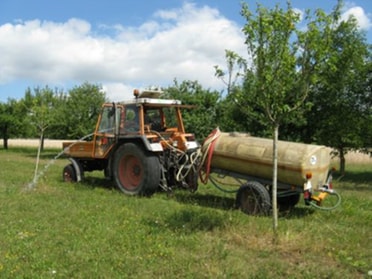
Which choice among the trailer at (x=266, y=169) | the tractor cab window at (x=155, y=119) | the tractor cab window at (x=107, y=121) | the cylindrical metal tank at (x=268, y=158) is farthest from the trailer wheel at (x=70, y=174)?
the cylindrical metal tank at (x=268, y=158)

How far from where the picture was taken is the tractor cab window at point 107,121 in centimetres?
1262

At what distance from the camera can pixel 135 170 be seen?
40.2 ft

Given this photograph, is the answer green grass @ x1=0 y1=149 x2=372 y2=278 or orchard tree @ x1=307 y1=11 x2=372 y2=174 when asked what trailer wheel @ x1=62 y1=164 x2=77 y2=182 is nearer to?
green grass @ x1=0 y1=149 x2=372 y2=278

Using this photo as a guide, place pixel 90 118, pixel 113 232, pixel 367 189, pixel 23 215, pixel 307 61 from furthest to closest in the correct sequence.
→ 1. pixel 90 118
2. pixel 367 189
3. pixel 23 215
4. pixel 113 232
5. pixel 307 61

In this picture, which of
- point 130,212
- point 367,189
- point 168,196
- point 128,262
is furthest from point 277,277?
point 367,189

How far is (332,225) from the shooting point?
27.4ft

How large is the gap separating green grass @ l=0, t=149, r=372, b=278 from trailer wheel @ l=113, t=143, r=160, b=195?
2.67ft

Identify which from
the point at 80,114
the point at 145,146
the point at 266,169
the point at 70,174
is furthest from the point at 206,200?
the point at 80,114

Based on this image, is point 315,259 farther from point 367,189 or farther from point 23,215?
point 367,189

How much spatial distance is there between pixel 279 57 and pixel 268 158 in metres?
3.06

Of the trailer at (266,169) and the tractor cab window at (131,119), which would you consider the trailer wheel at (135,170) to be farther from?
the trailer at (266,169)

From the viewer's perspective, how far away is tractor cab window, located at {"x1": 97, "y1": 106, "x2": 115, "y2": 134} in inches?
497

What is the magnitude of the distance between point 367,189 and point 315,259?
10381 millimetres

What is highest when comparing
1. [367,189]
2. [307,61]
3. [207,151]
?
[307,61]
